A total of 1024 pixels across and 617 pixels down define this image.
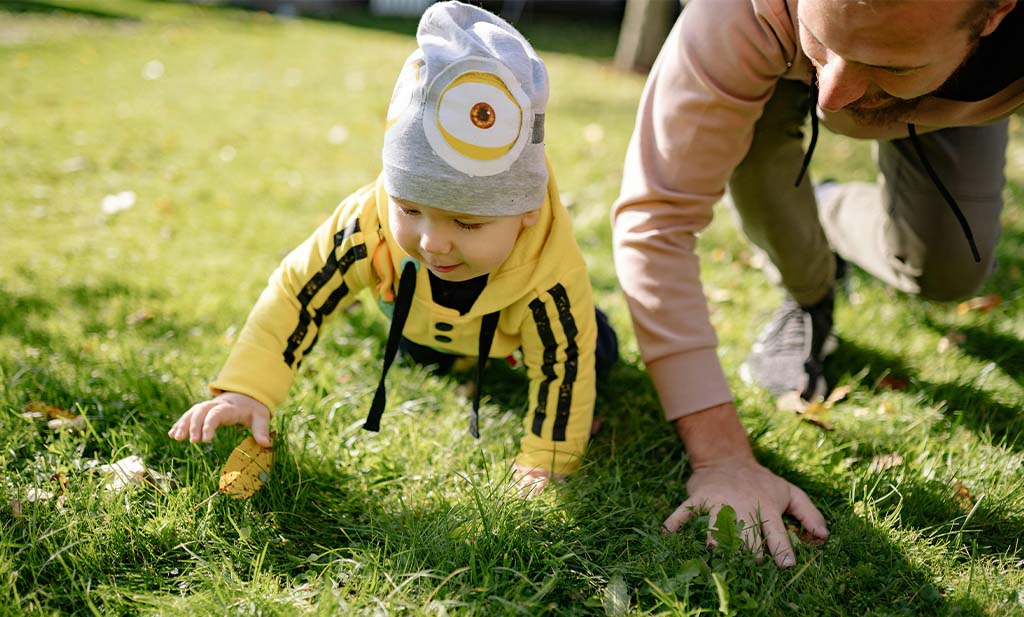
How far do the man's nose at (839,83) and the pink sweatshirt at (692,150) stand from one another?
28 cm

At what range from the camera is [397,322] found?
79.2 inches

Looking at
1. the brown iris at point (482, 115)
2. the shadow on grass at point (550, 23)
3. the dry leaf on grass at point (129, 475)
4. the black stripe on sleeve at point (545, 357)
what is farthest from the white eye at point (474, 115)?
the shadow on grass at point (550, 23)

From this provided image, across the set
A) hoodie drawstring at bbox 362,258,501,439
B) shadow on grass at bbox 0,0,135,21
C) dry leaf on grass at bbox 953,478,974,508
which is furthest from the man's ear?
shadow on grass at bbox 0,0,135,21

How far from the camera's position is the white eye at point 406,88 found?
1.68m

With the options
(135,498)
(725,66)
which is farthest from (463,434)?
(725,66)

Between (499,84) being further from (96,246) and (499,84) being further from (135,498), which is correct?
(96,246)

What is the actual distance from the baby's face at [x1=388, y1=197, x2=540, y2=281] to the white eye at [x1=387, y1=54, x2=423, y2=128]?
194 millimetres

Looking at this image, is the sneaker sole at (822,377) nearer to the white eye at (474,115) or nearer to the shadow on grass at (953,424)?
the shadow on grass at (953,424)

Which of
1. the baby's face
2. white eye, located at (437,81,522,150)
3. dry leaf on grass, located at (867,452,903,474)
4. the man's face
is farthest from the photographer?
dry leaf on grass, located at (867,452,903,474)

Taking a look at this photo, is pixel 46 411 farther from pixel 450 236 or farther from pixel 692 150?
pixel 692 150

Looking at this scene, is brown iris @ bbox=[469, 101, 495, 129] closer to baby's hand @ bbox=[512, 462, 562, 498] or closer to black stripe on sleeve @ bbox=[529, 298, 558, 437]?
black stripe on sleeve @ bbox=[529, 298, 558, 437]

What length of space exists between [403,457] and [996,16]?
1694mm

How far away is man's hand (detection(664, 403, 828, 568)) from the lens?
1798mm

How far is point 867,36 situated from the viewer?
1.52m
